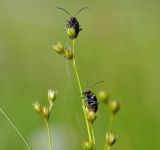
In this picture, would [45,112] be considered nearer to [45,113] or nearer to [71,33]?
[45,113]

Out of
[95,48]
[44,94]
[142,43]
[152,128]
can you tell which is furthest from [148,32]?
[152,128]

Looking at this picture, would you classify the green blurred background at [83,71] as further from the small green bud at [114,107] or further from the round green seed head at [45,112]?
the small green bud at [114,107]

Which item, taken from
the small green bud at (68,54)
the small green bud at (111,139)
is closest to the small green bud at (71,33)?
the small green bud at (68,54)

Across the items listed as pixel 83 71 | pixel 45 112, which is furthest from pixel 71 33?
pixel 83 71

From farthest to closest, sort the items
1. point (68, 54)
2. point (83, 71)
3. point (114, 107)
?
point (83, 71) < point (68, 54) < point (114, 107)

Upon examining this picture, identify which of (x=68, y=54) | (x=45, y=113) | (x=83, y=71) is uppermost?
(x=83, y=71)

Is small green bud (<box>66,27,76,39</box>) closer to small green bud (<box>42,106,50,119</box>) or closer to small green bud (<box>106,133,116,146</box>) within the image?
small green bud (<box>42,106,50,119</box>)

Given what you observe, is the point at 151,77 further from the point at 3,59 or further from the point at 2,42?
the point at 2,42

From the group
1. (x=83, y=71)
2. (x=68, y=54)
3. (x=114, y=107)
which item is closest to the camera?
(x=114, y=107)
